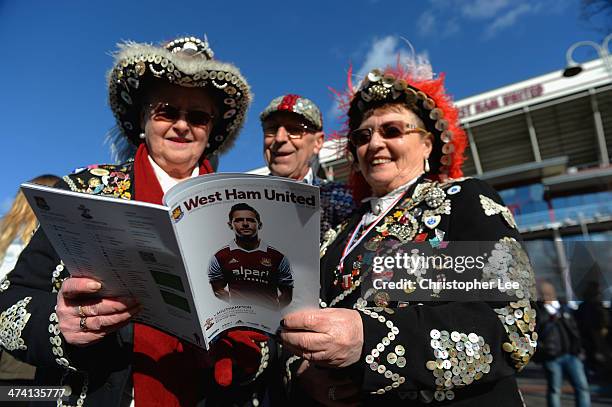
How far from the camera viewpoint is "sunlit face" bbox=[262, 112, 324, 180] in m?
3.38

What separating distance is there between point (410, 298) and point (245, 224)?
2.49ft

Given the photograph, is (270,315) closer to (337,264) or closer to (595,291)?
(337,264)

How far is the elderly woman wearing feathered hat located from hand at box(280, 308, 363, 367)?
42 cm

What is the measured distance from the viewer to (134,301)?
4.07ft

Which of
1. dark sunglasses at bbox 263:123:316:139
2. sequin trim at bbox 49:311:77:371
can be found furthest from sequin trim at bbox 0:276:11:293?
dark sunglasses at bbox 263:123:316:139

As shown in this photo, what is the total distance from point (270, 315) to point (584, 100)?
104 feet

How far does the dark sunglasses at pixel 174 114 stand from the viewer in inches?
76.7

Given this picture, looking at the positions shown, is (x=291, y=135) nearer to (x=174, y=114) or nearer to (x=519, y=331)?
(x=174, y=114)

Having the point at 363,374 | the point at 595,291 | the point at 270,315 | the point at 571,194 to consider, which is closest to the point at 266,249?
the point at 270,315

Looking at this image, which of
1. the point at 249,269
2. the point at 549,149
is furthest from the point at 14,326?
the point at 549,149

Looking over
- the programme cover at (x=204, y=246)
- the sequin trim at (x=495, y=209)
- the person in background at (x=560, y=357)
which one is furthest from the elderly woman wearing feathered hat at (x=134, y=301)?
the person in background at (x=560, y=357)

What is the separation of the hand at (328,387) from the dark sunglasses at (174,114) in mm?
1178

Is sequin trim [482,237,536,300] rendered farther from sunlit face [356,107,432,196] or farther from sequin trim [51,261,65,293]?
sequin trim [51,261,65,293]

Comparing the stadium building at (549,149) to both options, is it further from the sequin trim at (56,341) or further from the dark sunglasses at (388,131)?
the sequin trim at (56,341)
